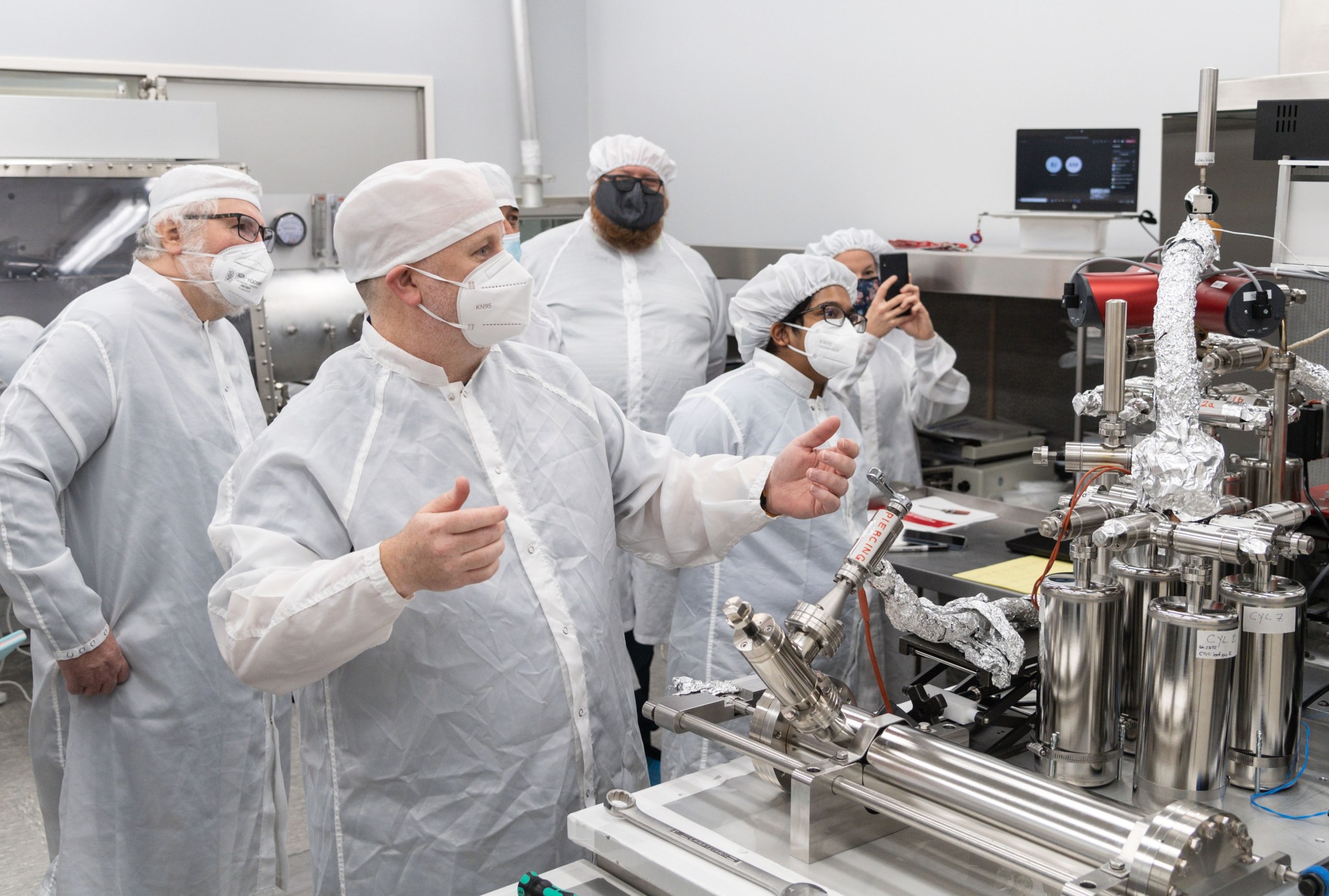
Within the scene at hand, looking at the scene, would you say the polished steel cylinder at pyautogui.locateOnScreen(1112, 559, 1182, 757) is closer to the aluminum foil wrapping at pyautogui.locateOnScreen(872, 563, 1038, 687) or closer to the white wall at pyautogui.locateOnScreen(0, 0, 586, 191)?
the aluminum foil wrapping at pyautogui.locateOnScreen(872, 563, 1038, 687)

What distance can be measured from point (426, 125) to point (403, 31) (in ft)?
1.20

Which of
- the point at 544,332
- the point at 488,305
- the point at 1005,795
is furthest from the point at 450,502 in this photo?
the point at 544,332

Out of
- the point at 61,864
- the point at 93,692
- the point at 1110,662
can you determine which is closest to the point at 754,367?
the point at 1110,662

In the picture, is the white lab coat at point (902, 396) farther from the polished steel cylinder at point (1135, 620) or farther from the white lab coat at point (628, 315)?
the polished steel cylinder at point (1135, 620)

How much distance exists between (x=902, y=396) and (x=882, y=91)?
4.23 feet

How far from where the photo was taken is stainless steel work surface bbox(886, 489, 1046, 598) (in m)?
2.18

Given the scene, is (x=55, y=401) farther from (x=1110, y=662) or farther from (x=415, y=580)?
(x=1110, y=662)

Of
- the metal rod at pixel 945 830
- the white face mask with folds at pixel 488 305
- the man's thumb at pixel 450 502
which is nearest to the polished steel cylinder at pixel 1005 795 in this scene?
the metal rod at pixel 945 830

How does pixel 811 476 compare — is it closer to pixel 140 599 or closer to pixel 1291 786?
pixel 1291 786

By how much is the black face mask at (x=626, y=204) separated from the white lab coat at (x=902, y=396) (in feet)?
2.33

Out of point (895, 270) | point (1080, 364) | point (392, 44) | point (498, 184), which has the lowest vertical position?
point (1080, 364)

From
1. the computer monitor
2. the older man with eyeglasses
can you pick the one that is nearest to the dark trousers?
the older man with eyeglasses

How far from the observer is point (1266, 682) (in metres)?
1.23

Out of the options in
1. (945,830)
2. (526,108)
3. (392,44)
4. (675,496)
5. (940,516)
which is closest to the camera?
(945,830)
